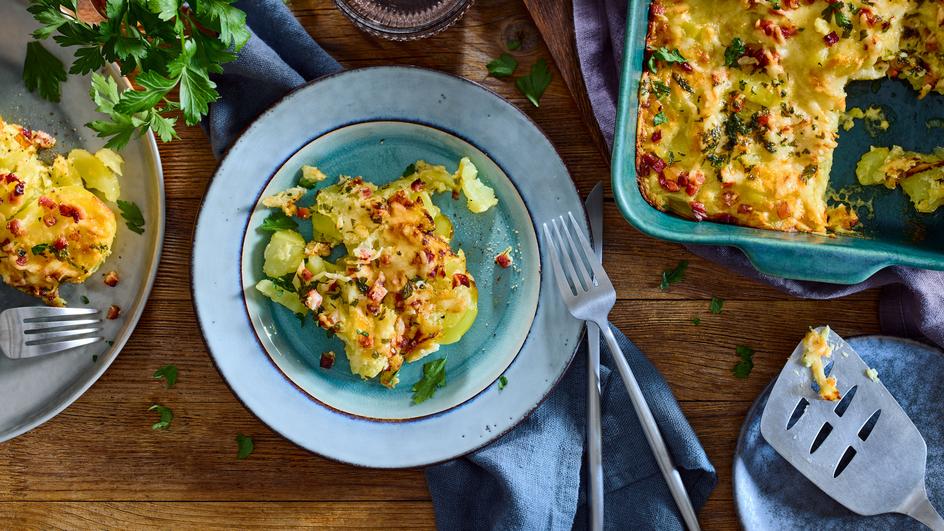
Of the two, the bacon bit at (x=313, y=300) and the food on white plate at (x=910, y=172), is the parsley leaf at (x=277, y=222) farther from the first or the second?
the food on white plate at (x=910, y=172)

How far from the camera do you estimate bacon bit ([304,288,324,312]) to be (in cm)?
254

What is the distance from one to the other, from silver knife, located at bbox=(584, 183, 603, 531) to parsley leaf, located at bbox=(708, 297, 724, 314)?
464 millimetres

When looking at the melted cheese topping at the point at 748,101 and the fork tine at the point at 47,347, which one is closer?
the melted cheese topping at the point at 748,101

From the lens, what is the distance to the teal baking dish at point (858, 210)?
7.53 ft

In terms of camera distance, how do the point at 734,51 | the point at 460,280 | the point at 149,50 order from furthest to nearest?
the point at 460,280
the point at 734,51
the point at 149,50

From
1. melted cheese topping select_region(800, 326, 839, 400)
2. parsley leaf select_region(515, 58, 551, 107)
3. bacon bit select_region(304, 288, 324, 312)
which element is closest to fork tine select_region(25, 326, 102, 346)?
bacon bit select_region(304, 288, 324, 312)

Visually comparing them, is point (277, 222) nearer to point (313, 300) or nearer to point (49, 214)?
point (313, 300)

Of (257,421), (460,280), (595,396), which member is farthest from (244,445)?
(595,396)

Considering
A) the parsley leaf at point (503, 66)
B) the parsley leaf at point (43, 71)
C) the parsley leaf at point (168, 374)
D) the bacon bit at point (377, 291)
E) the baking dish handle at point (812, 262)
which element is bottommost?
the parsley leaf at point (168, 374)

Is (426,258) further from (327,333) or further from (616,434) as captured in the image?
(616,434)

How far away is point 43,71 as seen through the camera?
8.56ft

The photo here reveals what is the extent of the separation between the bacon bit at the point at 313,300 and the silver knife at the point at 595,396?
95 centimetres

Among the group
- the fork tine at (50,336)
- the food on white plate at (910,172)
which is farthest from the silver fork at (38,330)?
the food on white plate at (910,172)

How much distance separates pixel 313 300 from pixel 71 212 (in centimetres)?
85
